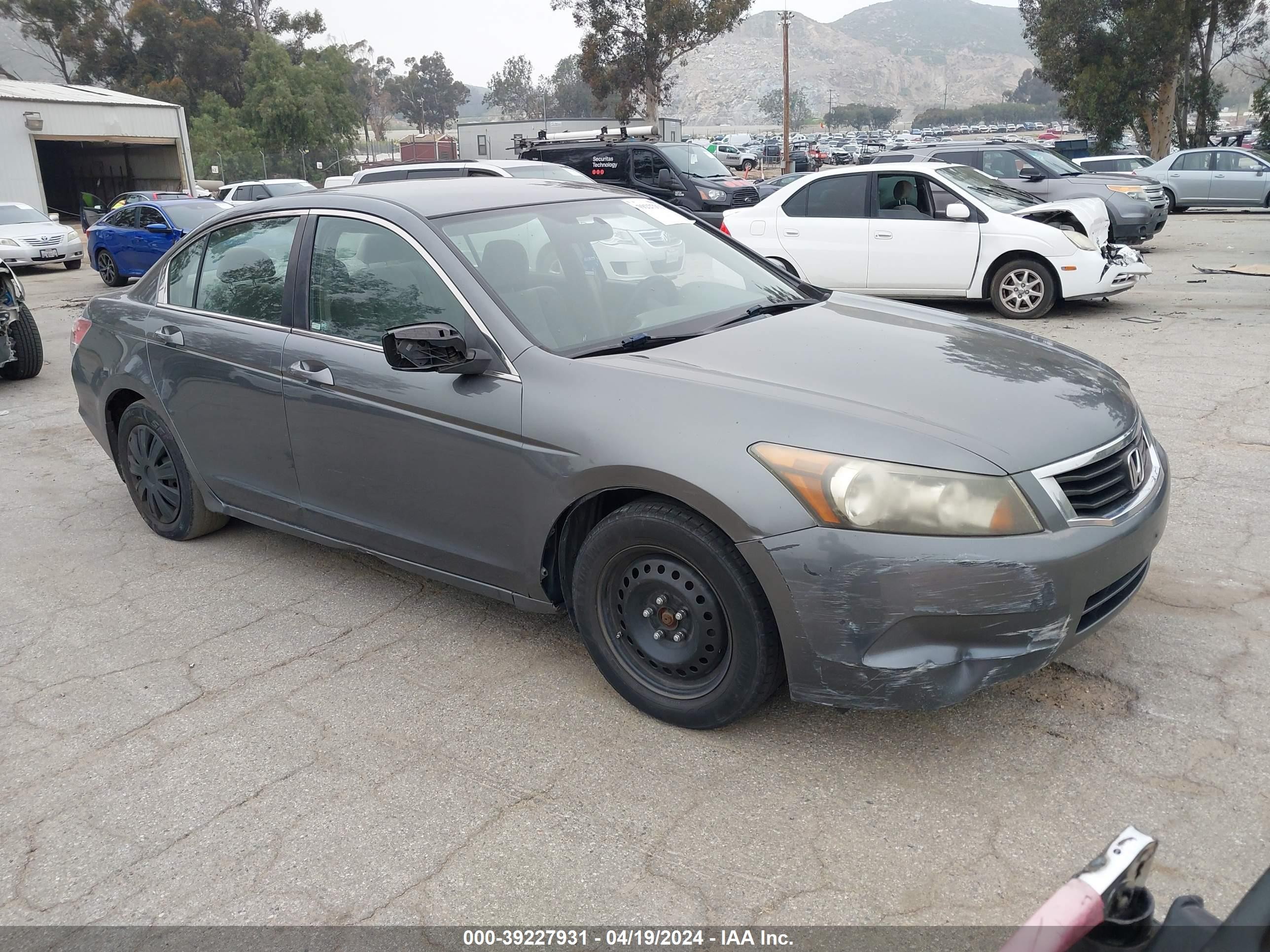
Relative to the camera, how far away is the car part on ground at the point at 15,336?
9156 mm

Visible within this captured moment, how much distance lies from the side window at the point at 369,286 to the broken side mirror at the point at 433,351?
0.53 feet

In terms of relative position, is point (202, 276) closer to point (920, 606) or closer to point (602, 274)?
point (602, 274)

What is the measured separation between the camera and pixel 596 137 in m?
19.2

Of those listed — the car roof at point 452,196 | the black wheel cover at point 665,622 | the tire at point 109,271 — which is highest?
the car roof at point 452,196

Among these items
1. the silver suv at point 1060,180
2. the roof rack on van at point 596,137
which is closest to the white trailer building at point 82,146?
the roof rack on van at point 596,137

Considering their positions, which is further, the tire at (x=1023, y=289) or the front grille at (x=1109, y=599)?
the tire at (x=1023, y=289)

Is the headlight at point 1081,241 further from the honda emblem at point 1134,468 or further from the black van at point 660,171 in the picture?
the honda emblem at point 1134,468

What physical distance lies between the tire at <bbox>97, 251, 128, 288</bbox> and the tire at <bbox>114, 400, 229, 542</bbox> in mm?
14178

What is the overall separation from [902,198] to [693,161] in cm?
829

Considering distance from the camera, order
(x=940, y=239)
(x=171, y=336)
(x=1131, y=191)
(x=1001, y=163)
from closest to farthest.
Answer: (x=171, y=336), (x=940, y=239), (x=1131, y=191), (x=1001, y=163)

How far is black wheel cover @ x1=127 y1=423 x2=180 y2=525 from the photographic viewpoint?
4.98 m

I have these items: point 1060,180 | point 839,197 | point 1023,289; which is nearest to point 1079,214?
point 1023,289

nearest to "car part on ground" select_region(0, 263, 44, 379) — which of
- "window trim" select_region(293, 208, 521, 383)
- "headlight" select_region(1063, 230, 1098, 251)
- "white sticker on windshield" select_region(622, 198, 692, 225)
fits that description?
"window trim" select_region(293, 208, 521, 383)

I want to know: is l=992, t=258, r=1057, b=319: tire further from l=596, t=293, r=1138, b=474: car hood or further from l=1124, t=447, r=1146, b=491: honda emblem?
A: l=1124, t=447, r=1146, b=491: honda emblem
